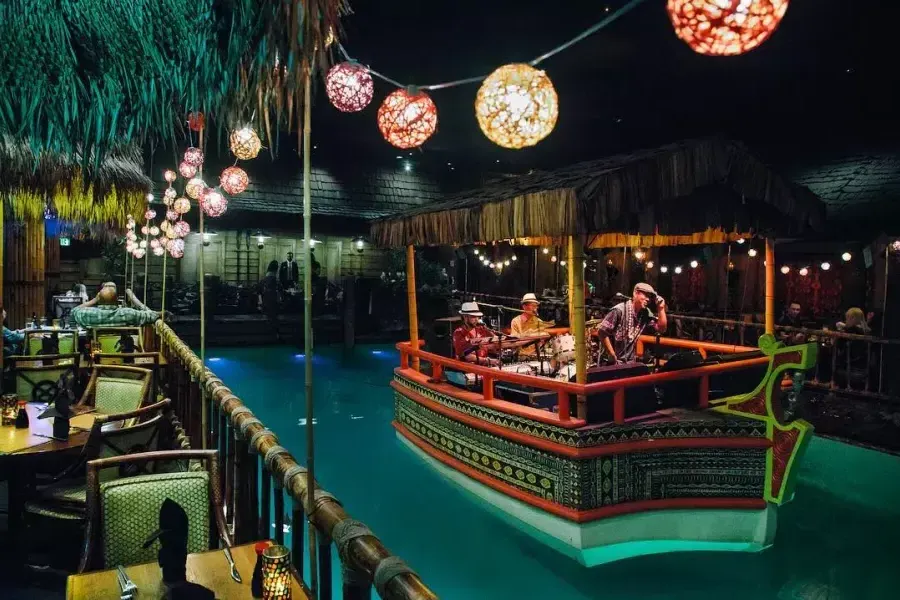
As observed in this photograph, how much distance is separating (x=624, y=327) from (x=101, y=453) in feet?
19.8

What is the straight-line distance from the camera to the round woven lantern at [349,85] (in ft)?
15.9

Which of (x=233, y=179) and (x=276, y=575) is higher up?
(x=233, y=179)

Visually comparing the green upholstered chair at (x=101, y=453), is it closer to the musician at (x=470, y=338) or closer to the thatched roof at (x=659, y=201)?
the thatched roof at (x=659, y=201)

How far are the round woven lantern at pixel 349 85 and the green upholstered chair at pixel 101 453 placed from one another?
2762mm

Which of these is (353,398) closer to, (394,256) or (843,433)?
(843,433)

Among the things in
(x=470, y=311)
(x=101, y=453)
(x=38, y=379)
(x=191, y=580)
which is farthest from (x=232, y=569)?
(x=470, y=311)

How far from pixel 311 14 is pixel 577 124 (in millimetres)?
15390

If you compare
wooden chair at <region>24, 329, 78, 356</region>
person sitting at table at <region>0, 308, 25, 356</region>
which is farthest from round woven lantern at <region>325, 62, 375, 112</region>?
person sitting at table at <region>0, 308, 25, 356</region>

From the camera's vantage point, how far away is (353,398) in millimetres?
13109

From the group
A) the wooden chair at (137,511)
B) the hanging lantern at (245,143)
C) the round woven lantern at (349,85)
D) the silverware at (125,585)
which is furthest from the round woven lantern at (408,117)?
the silverware at (125,585)

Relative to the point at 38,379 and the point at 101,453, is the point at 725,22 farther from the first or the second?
the point at 38,379

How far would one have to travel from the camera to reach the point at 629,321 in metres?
7.83

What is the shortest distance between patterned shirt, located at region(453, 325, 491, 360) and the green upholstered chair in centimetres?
451

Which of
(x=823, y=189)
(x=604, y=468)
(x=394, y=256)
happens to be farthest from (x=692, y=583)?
(x=394, y=256)
